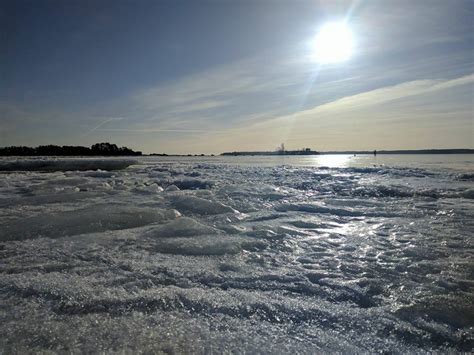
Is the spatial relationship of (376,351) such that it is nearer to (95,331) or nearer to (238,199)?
(95,331)

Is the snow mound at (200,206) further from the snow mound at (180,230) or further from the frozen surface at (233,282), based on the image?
the snow mound at (180,230)

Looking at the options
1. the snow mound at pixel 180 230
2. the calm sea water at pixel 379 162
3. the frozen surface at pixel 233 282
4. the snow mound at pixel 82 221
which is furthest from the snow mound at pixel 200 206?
the calm sea water at pixel 379 162

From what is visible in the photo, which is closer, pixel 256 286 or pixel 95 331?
pixel 95 331

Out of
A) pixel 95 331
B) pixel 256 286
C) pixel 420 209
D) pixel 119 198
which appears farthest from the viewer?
pixel 119 198

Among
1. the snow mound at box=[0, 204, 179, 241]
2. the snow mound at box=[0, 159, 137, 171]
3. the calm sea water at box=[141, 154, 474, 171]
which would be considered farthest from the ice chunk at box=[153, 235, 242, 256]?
the snow mound at box=[0, 159, 137, 171]

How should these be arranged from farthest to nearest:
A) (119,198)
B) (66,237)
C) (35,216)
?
(119,198) < (35,216) < (66,237)

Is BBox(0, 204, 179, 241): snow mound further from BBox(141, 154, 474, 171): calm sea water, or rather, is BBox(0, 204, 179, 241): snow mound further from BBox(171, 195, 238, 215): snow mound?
BBox(141, 154, 474, 171): calm sea water

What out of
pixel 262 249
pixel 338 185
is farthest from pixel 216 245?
pixel 338 185

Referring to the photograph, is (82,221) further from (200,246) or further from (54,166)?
(54,166)

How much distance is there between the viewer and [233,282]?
310 cm

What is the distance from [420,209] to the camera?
701cm

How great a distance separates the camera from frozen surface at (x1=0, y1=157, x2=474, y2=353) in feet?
7.00

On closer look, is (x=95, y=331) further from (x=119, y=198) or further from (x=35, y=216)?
(x=119, y=198)

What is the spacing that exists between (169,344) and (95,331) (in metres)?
0.58
